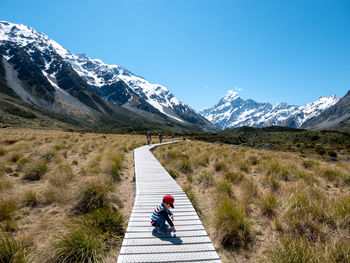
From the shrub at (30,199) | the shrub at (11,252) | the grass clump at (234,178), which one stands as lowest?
the shrub at (30,199)

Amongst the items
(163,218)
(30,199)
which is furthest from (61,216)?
(163,218)

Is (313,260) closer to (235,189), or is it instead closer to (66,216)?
(235,189)

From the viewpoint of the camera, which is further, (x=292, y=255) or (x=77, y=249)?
(x=77, y=249)

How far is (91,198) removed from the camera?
18.0 feet

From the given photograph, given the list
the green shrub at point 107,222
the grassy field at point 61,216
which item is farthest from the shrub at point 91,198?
the green shrub at point 107,222

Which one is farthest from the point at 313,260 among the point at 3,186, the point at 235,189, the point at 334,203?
the point at 3,186

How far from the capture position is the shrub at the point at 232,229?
4344 millimetres

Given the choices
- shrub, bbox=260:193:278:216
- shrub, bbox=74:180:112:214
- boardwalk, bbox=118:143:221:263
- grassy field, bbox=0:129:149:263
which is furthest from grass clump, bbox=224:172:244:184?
shrub, bbox=74:180:112:214

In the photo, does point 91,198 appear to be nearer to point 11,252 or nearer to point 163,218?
point 11,252

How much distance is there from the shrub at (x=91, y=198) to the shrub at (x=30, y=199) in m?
1.71

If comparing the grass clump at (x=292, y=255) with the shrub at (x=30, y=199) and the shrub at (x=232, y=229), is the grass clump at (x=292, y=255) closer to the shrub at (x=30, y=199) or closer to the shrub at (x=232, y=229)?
the shrub at (x=232, y=229)

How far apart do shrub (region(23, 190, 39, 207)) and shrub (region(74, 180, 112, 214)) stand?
171cm

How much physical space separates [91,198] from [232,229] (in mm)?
4165

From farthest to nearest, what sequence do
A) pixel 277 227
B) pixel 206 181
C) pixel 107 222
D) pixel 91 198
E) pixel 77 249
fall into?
pixel 206 181 → pixel 91 198 → pixel 277 227 → pixel 107 222 → pixel 77 249
